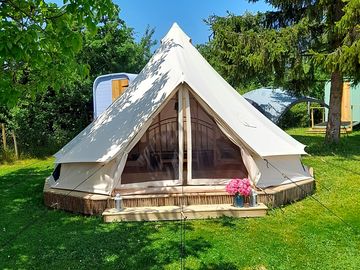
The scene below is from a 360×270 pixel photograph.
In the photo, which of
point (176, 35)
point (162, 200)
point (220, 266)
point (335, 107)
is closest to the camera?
point (220, 266)

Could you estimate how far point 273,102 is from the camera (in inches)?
711

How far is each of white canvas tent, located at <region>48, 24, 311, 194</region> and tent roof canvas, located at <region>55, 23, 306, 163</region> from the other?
21 millimetres

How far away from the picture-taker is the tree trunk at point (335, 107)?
396 inches

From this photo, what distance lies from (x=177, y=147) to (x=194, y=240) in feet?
6.02

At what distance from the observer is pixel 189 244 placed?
428cm

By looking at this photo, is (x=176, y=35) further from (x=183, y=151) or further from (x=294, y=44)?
(x=294, y=44)

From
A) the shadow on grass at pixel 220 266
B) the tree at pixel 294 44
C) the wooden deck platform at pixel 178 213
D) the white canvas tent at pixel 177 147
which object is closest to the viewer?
the shadow on grass at pixel 220 266

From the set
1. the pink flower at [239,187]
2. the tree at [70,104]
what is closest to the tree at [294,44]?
the tree at [70,104]

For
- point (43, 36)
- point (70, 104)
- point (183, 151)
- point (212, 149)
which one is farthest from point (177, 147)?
point (70, 104)

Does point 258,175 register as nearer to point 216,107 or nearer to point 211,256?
point 216,107

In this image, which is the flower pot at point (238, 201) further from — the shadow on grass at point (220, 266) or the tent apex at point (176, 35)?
the tent apex at point (176, 35)

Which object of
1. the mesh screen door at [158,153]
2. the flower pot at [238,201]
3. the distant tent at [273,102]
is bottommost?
the flower pot at [238,201]

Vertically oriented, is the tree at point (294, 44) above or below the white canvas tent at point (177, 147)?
above

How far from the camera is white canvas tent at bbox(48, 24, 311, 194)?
5660 millimetres
